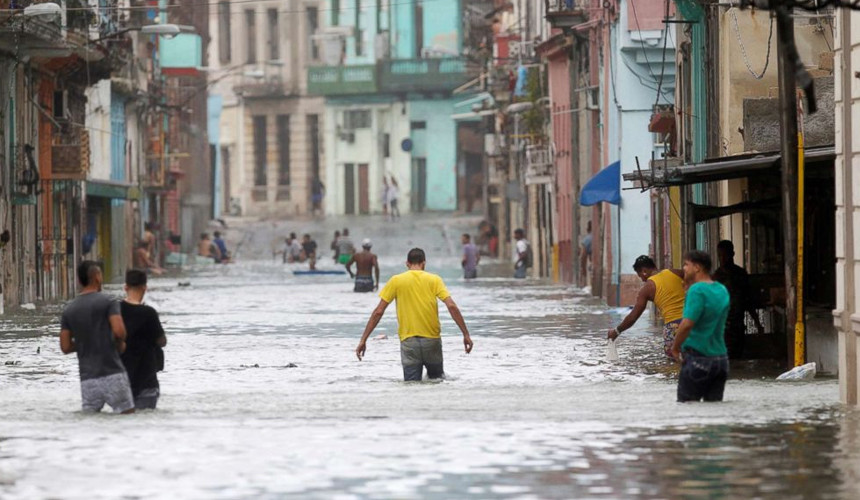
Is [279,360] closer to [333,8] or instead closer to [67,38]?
[67,38]

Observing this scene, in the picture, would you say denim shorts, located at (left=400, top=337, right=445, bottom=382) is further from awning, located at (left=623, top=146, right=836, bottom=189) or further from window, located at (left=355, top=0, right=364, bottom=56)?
window, located at (left=355, top=0, right=364, bottom=56)

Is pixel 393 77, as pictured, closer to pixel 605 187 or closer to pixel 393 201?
pixel 393 201

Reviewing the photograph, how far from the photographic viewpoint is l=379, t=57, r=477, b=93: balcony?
91250 millimetres

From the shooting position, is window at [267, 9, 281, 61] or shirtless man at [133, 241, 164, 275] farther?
window at [267, 9, 281, 61]

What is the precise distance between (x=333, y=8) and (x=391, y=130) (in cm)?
629

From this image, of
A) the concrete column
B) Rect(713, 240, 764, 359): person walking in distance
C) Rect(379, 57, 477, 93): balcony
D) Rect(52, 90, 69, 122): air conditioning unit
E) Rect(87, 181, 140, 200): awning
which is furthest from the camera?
Rect(379, 57, 477, 93): balcony

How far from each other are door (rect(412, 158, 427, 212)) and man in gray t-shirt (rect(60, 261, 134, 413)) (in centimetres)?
7796

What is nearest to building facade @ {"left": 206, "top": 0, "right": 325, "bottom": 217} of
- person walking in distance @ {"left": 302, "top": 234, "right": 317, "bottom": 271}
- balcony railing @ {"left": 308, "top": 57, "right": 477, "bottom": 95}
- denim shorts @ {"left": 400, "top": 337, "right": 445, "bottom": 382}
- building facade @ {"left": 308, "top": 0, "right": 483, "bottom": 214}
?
building facade @ {"left": 308, "top": 0, "right": 483, "bottom": 214}

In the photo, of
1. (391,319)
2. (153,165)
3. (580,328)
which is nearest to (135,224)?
(153,165)

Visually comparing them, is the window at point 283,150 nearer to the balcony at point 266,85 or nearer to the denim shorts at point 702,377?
the balcony at point 266,85

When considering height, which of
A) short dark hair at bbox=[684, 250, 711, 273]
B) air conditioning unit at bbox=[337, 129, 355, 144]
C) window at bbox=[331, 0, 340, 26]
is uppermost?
window at bbox=[331, 0, 340, 26]

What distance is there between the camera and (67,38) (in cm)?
4272

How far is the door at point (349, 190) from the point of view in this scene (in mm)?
94500

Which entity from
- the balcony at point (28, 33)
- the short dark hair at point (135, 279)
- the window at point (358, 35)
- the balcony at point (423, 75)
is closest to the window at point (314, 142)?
the window at point (358, 35)
